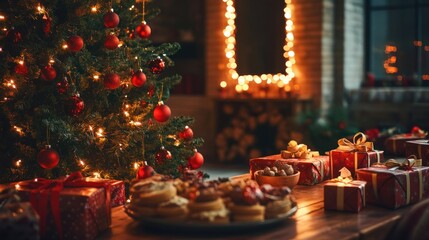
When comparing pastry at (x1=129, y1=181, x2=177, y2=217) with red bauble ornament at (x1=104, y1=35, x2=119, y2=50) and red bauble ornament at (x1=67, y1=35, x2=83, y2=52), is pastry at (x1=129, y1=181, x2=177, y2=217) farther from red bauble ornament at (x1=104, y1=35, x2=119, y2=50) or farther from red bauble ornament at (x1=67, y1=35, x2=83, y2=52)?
red bauble ornament at (x1=104, y1=35, x2=119, y2=50)

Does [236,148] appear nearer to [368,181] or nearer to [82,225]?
[368,181]

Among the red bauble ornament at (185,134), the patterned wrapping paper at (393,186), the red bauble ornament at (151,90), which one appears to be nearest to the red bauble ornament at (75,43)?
the red bauble ornament at (151,90)

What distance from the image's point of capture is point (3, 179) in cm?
349

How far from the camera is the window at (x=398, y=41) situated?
721cm

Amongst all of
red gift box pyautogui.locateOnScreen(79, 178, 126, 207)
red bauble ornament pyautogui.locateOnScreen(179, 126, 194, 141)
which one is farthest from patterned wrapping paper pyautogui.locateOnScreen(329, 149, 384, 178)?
red bauble ornament pyautogui.locateOnScreen(179, 126, 194, 141)

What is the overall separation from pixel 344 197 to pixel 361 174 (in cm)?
20

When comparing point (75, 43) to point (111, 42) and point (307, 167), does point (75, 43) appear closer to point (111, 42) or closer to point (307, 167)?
point (111, 42)

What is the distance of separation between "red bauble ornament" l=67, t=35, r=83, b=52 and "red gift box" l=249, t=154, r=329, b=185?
3.57ft

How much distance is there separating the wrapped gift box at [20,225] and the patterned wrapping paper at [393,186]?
1080mm

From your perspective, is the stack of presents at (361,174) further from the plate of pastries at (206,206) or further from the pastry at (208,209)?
the pastry at (208,209)

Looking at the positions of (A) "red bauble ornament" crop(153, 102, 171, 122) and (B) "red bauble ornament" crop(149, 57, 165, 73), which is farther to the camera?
(B) "red bauble ornament" crop(149, 57, 165, 73)

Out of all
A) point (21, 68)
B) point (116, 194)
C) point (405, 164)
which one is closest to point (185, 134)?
point (21, 68)

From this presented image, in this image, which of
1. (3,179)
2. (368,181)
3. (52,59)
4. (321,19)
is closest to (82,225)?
(368,181)

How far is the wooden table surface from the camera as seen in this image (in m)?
1.70
